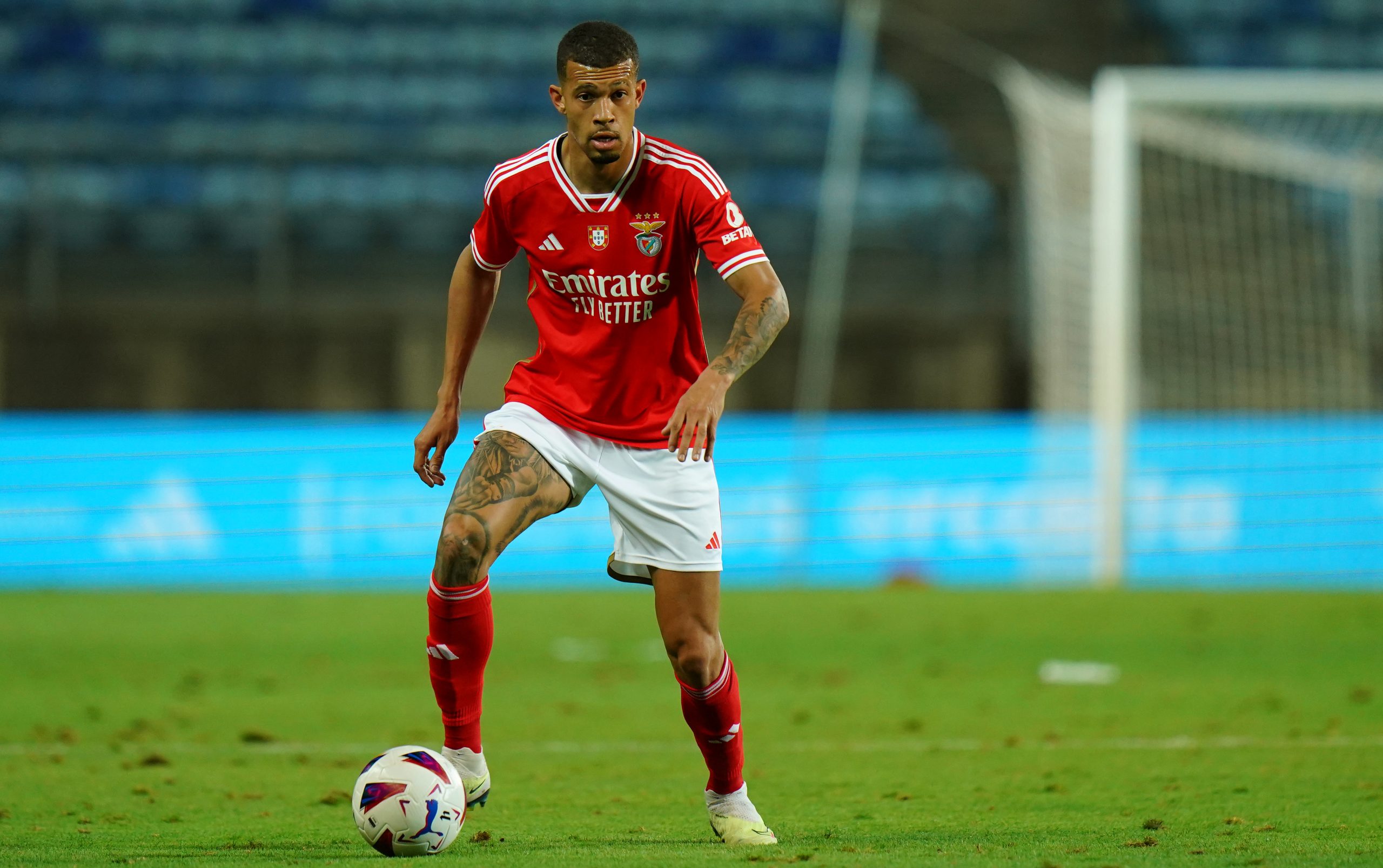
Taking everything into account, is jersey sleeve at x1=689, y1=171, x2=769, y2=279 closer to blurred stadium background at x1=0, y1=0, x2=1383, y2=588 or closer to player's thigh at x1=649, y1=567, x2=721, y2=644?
player's thigh at x1=649, y1=567, x2=721, y2=644

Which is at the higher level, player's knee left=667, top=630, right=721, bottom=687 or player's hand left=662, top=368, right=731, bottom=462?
player's hand left=662, top=368, right=731, bottom=462

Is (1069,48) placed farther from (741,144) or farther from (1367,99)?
(1367,99)

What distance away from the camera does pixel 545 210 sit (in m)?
3.89

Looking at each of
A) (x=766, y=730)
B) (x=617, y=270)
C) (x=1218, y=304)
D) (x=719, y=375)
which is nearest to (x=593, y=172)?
(x=617, y=270)

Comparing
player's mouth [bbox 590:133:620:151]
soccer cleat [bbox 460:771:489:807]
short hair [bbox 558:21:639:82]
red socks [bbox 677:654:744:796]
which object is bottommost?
soccer cleat [bbox 460:771:489:807]

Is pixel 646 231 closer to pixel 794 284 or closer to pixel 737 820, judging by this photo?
pixel 737 820

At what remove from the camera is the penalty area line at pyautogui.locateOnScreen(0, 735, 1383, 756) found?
17.9 ft

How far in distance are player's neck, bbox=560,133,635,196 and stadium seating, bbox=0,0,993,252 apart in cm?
1108

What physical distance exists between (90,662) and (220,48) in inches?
427

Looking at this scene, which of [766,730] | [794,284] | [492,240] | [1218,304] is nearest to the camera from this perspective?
[492,240]

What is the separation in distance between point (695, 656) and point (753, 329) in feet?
2.47

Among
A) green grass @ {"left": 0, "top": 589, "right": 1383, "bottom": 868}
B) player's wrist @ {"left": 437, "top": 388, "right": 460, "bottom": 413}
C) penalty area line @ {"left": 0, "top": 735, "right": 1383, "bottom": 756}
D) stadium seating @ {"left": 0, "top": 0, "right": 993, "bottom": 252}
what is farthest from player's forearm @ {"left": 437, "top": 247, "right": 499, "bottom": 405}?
stadium seating @ {"left": 0, "top": 0, "right": 993, "bottom": 252}

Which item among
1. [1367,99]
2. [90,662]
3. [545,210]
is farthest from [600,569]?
[545,210]

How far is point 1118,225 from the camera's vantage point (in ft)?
35.8
